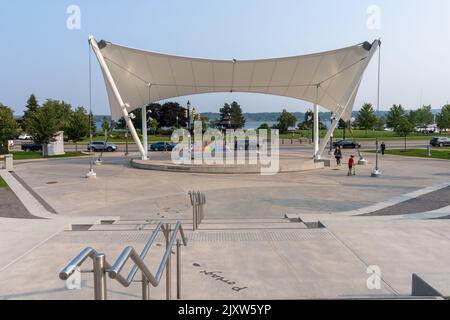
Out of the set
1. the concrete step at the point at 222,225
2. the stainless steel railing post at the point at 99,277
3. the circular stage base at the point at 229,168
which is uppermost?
the stainless steel railing post at the point at 99,277

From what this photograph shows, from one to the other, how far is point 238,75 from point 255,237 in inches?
731

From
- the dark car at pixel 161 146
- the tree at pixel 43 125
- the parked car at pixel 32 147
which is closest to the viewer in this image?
the tree at pixel 43 125

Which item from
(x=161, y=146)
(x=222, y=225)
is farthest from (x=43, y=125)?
(x=222, y=225)

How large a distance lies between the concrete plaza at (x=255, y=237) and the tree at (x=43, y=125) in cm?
1673

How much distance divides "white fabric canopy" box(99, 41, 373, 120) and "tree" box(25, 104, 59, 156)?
8.30 meters

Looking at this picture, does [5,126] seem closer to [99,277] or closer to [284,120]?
[99,277]

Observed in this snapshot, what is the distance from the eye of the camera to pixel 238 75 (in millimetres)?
24750

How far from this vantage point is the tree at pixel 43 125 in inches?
1222

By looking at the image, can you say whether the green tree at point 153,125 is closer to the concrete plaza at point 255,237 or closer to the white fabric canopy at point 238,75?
the white fabric canopy at point 238,75

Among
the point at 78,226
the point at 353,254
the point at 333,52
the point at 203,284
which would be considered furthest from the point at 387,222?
the point at 333,52

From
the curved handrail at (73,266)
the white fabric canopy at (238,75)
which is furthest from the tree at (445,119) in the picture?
the curved handrail at (73,266)

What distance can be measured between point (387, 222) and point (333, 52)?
15.5 meters
